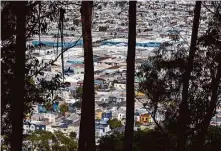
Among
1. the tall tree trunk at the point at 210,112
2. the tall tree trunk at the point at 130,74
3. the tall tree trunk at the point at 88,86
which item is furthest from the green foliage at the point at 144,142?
the tall tree trunk at the point at 88,86

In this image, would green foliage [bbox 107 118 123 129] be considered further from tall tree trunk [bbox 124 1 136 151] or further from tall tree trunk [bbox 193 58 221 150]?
tall tree trunk [bbox 124 1 136 151]

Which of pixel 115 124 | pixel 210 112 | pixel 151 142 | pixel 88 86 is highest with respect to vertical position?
pixel 88 86

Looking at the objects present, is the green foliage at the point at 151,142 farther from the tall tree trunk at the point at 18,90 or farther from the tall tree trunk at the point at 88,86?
the tall tree trunk at the point at 18,90

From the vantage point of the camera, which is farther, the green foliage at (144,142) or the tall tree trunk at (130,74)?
the green foliage at (144,142)

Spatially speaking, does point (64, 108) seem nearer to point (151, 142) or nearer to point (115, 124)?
point (115, 124)

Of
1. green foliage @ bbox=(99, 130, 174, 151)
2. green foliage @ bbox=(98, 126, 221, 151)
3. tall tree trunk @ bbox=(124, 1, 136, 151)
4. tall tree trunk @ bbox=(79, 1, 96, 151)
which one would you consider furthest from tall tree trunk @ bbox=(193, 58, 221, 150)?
tall tree trunk @ bbox=(79, 1, 96, 151)

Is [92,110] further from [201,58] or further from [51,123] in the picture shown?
[51,123]

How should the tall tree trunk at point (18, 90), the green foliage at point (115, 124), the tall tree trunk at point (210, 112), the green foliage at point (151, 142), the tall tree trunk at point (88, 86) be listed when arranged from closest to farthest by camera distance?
the tall tree trunk at point (18, 90), the tall tree trunk at point (88, 86), the tall tree trunk at point (210, 112), the green foliage at point (151, 142), the green foliage at point (115, 124)

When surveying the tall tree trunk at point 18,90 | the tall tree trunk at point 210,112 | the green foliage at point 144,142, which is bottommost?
the green foliage at point 144,142

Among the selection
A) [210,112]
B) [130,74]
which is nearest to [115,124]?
[210,112]
